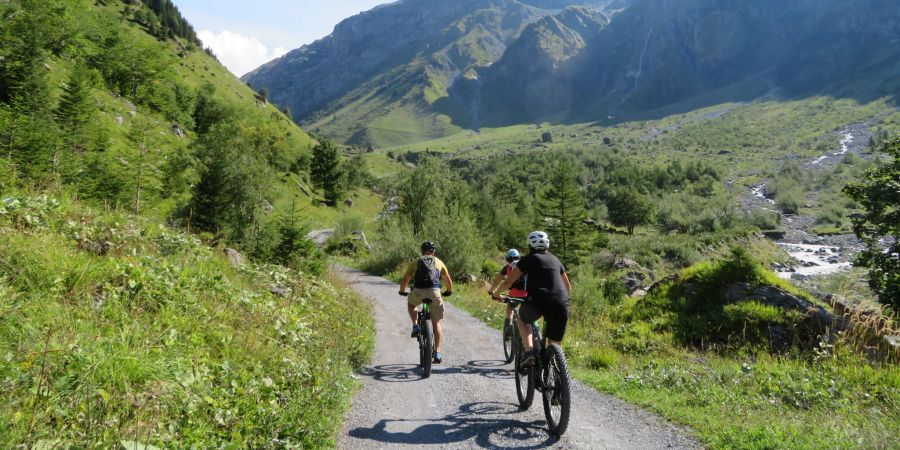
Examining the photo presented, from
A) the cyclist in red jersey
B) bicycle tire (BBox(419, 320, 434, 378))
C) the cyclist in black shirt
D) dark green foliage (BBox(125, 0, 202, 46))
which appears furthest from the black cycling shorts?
dark green foliage (BBox(125, 0, 202, 46))

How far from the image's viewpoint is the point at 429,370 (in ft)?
28.9

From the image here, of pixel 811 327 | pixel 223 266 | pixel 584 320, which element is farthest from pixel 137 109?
pixel 811 327

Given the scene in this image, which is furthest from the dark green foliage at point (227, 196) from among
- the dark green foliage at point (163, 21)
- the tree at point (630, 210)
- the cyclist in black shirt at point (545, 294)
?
the dark green foliage at point (163, 21)

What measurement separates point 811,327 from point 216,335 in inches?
524

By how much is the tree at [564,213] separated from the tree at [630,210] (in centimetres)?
4830

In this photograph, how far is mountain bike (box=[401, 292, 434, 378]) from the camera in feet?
28.8

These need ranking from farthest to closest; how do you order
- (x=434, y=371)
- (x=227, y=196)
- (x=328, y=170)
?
(x=328, y=170) → (x=227, y=196) → (x=434, y=371)

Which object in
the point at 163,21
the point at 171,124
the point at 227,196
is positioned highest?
the point at 163,21

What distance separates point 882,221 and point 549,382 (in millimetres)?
16606

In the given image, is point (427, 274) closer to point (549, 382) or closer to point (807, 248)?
point (549, 382)

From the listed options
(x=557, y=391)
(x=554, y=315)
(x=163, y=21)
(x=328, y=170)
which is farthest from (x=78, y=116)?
(x=163, y=21)

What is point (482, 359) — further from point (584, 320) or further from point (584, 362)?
point (584, 320)

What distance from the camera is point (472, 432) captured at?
6078mm

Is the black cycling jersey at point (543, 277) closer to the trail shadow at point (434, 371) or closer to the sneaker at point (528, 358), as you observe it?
the sneaker at point (528, 358)
